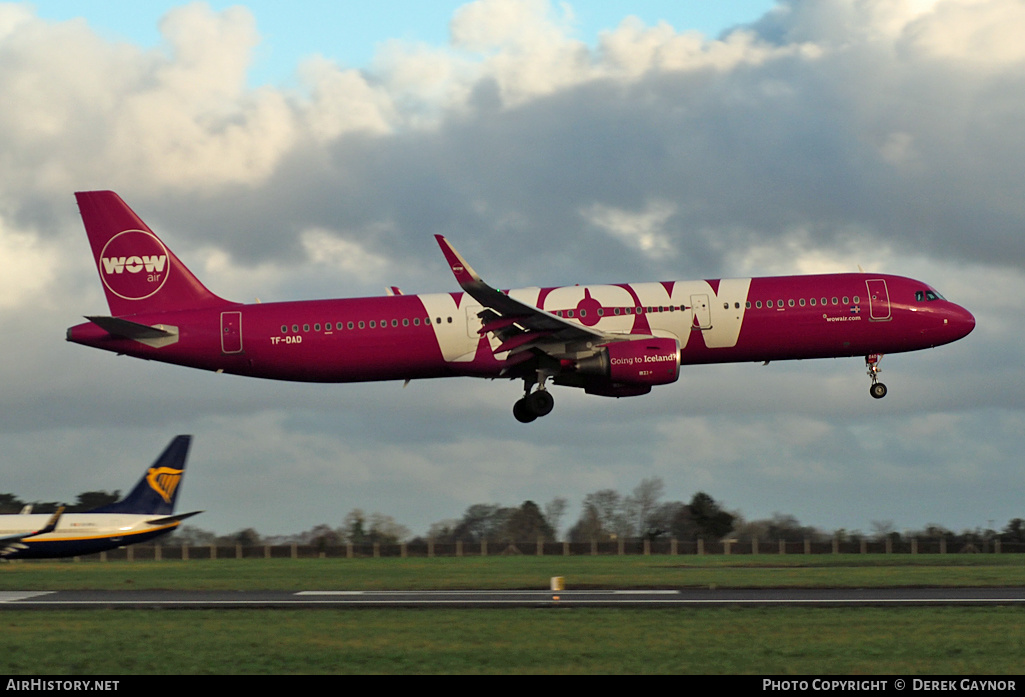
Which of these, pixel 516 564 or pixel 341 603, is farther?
pixel 516 564

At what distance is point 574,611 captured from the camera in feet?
86.8

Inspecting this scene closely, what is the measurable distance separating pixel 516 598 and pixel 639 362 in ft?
36.7

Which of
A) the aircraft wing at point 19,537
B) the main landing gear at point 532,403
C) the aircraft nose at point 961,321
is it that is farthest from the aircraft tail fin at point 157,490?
the aircraft nose at point 961,321

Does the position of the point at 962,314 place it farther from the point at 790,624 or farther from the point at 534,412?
the point at 790,624

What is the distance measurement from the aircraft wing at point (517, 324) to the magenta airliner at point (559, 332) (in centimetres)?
7

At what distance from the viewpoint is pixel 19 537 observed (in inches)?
1694

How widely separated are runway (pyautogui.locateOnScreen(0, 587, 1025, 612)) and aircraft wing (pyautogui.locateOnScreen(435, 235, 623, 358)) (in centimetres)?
960

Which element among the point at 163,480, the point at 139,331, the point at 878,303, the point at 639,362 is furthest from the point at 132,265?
the point at 878,303

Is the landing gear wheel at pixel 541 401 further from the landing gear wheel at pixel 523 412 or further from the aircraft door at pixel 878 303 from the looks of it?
the aircraft door at pixel 878 303

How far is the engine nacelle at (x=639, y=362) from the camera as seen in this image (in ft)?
128

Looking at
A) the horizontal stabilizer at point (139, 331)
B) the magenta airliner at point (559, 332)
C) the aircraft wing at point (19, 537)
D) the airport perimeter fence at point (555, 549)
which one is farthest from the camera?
the airport perimeter fence at point (555, 549)
